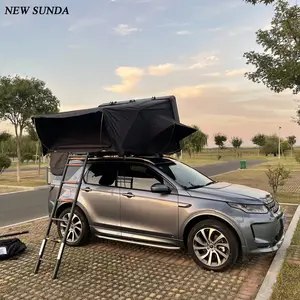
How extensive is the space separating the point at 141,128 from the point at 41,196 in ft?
32.1

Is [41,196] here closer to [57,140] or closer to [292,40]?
[57,140]

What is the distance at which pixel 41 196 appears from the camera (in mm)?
13930

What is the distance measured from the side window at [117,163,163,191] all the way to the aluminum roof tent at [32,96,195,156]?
33 cm

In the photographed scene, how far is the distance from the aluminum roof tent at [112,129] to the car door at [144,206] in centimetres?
45

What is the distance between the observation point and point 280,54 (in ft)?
27.3

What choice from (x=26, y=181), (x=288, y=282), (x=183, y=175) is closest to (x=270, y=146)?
(x=26, y=181)

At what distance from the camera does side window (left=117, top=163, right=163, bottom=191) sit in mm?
5664

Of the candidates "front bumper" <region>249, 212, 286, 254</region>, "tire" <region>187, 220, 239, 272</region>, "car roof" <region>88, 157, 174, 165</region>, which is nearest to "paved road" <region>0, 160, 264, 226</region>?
"car roof" <region>88, 157, 174, 165</region>

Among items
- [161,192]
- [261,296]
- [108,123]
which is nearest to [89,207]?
[161,192]

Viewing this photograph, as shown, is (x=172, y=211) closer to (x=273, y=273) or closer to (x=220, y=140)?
(x=273, y=273)

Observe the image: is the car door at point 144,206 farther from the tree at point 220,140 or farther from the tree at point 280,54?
the tree at point 220,140

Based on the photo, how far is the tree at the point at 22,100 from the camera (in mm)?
18531

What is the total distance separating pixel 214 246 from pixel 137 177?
1694mm

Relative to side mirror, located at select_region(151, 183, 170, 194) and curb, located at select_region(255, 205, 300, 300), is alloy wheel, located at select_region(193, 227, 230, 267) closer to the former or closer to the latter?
curb, located at select_region(255, 205, 300, 300)
